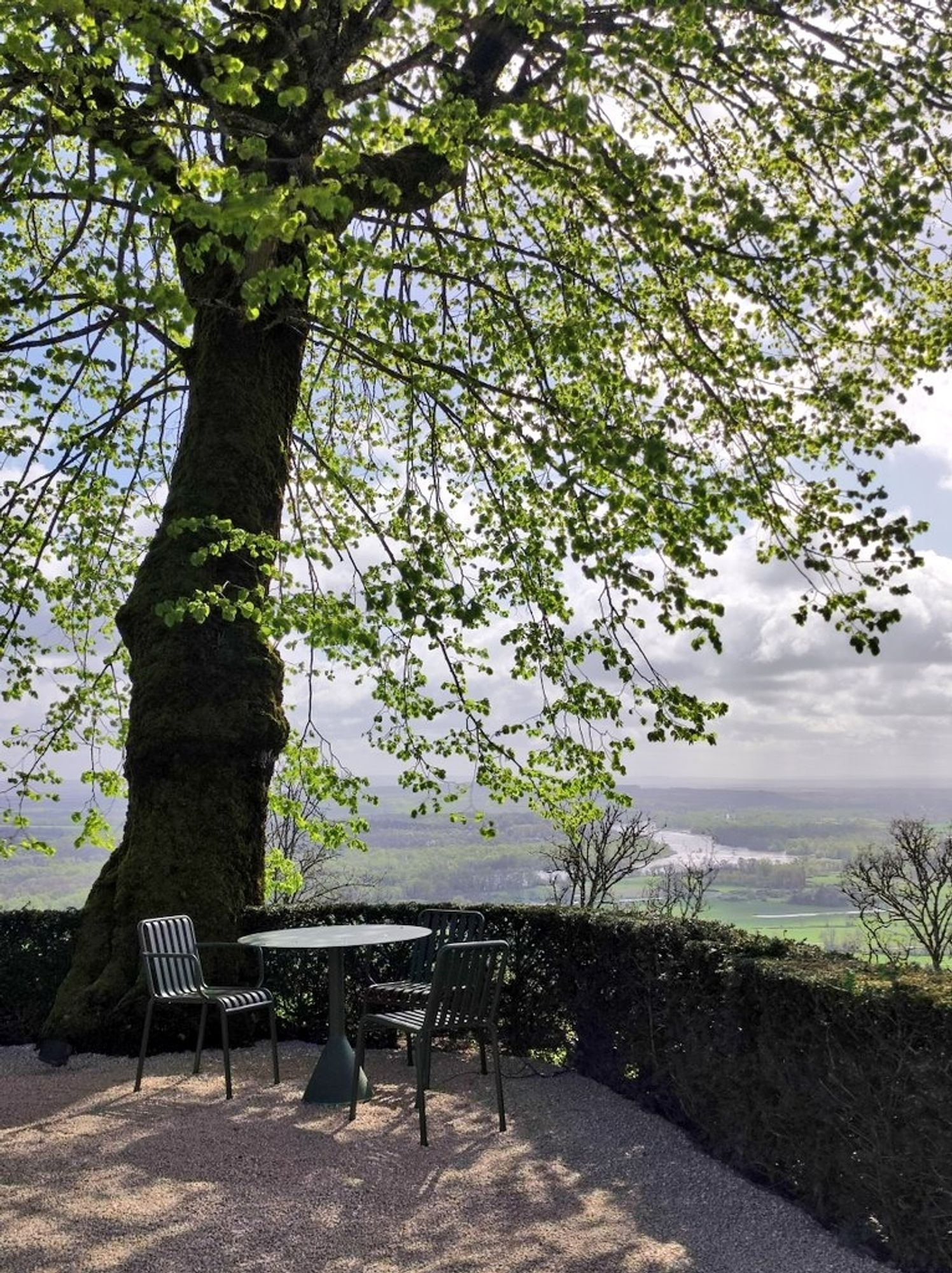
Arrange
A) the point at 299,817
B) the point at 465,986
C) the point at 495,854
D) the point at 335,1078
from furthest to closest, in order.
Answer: the point at 495,854
the point at 299,817
the point at 335,1078
the point at 465,986

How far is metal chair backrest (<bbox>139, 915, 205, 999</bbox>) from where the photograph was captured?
7270mm

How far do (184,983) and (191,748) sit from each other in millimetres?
1896

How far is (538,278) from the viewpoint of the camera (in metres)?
9.97

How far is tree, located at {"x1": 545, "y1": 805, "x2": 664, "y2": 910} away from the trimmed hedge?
14613 mm

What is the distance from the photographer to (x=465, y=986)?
648 centimetres

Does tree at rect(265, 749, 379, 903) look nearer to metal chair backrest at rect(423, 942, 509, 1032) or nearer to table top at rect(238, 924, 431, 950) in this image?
table top at rect(238, 924, 431, 950)

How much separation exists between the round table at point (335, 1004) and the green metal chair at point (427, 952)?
47 centimetres

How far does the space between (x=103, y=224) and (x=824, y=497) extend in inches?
297

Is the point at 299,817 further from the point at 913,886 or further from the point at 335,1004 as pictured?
the point at 913,886

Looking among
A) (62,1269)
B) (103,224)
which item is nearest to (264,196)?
(62,1269)

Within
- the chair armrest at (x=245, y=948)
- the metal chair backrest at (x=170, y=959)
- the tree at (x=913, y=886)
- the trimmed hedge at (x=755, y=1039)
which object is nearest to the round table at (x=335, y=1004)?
the chair armrest at (x=245, y=948)

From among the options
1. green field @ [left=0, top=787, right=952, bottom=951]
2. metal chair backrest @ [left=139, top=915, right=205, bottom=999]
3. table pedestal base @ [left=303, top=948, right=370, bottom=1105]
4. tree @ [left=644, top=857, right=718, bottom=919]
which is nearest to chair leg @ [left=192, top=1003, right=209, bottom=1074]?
metal chair backrest @ [left=139, top=915, right=205, bottom=999]

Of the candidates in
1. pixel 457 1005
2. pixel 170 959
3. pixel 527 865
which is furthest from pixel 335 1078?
pixel 527 865

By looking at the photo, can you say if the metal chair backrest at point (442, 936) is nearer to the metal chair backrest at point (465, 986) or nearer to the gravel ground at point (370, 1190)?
the gravel ground at point (370, 1190)
